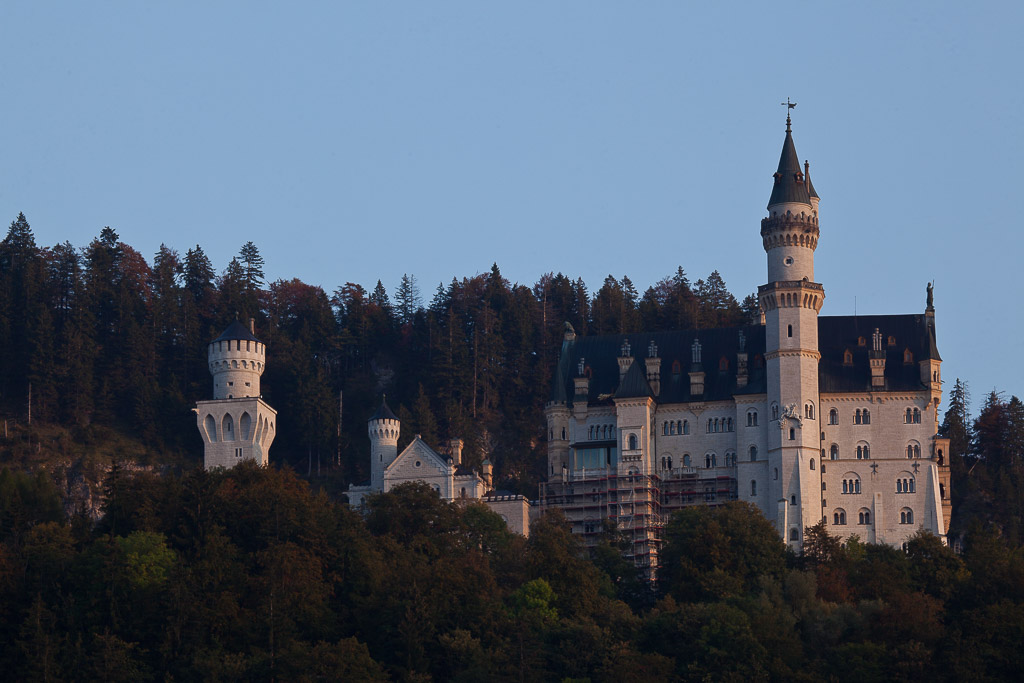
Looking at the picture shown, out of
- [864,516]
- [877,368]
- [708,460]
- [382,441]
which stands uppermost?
[877,368]

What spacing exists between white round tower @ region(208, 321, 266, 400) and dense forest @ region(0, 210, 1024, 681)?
5391mm

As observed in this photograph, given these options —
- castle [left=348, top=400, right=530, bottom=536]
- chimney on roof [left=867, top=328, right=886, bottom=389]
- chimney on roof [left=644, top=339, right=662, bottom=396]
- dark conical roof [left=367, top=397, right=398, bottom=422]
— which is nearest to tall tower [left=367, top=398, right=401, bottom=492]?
dark conical roof [left=367, top=397, right=398, bottom=422]

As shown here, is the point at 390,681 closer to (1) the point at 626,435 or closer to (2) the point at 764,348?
Result: (1) the point at 626,435

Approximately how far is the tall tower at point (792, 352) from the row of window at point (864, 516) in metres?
1.42

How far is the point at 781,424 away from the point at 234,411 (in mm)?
25894

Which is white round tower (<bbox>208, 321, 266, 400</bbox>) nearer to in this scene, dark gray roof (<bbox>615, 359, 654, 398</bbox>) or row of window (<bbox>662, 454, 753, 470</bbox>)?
dark gray roof (<bbox>615, 359, 654, 398</bbox>)

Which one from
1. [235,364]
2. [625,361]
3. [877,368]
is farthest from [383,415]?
[877,368]

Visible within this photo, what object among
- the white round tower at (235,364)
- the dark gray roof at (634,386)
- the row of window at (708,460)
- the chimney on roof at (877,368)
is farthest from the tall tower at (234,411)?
the chimney on roof at (877,368)

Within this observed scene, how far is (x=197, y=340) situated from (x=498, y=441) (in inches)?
681

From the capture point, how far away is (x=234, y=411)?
3713 inches

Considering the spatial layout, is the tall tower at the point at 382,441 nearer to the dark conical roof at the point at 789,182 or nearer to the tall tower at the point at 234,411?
the tall tower at the point at 234,411

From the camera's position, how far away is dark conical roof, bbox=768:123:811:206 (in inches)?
3684

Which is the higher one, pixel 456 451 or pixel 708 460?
pixel 456 451

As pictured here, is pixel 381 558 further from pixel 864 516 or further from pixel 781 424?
pixel 864 516
